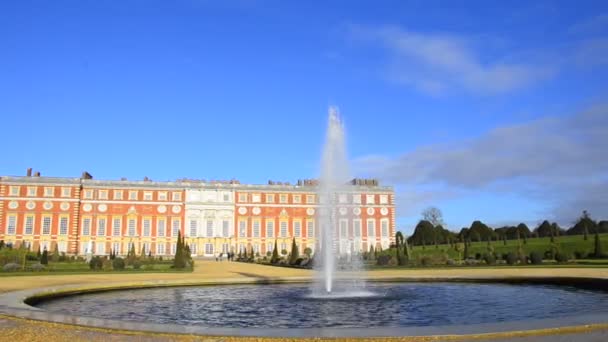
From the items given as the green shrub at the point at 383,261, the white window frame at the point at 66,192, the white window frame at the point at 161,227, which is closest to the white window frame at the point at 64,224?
the white window frame at the point at 66,192

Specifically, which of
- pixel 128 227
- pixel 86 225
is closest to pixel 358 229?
pixel 128 227

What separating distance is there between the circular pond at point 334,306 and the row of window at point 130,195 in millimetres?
44196

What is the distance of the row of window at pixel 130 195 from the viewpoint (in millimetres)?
58281

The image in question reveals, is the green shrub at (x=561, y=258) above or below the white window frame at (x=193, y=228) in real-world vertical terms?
below

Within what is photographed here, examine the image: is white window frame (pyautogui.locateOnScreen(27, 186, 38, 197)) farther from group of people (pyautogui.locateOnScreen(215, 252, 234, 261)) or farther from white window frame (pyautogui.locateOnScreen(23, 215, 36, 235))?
group of people (pyautogui.locateOnScreen(215, 252, 234, 261))

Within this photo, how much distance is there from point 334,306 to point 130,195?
168 ft

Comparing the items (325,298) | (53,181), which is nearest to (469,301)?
(325,298)

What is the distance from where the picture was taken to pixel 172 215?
60.0 metres

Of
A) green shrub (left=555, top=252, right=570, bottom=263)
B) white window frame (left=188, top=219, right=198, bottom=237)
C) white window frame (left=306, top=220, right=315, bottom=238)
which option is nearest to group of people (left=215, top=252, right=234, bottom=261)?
white window frame (left=188, top=219, right=198, bottom=237)

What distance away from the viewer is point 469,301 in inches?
521

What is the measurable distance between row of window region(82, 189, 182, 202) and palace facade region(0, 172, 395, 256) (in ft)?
0.37

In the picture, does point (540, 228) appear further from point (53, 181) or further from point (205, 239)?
point (53, 181)

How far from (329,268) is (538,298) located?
6.50m

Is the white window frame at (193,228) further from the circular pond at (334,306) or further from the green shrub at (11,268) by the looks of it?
the circular pond at (334,306)
